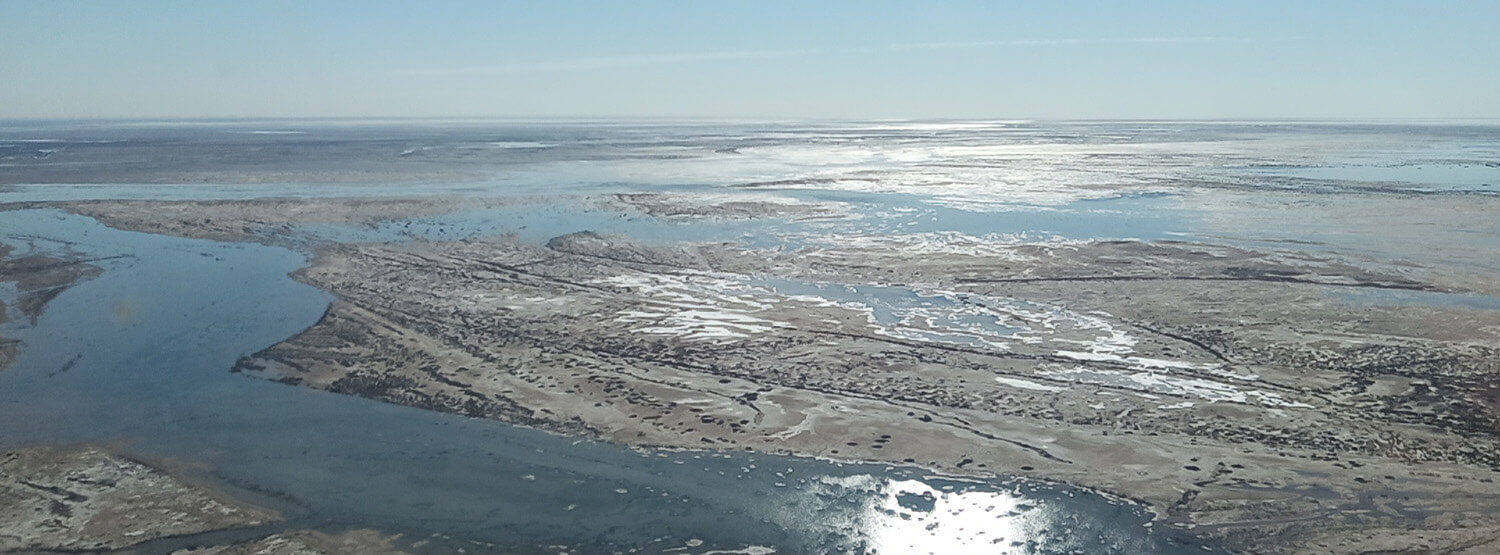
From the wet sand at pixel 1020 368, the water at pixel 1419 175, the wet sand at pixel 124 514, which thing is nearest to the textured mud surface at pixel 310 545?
the wet sand at pixel 124 514

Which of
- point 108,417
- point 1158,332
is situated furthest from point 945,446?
point 108,417

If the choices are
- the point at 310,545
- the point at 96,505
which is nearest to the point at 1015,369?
the point at 310,545

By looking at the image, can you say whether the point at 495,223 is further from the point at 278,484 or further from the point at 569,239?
the point at 278,484

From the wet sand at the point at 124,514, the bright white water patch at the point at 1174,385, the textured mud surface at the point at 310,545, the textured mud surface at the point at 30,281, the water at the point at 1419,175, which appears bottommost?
the textured mud surface at the point at 310,545

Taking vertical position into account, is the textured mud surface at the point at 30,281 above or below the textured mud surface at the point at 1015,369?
above

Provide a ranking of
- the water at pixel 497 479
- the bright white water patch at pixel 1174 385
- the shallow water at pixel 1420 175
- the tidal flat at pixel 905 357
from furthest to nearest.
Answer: the shallow water at pixel 1420 175 → the bright white water patch at pixel 1174 385 → the tidal flat at pixel 905 357 → the water at pixel 497 479

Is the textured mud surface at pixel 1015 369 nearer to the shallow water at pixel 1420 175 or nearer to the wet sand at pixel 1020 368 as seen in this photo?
the wet sand at pixel 1020 368

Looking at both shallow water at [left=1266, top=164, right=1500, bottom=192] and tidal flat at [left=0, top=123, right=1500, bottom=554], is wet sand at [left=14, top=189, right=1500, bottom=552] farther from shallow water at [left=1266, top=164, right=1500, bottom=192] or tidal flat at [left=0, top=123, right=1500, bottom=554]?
shallow water at [left=1266, top=164, right=1500, bottom=192]

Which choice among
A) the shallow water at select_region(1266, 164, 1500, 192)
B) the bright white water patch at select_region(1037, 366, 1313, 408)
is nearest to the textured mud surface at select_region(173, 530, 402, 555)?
the bright white water patch at select_region(1037, 366, 1313, 408)
